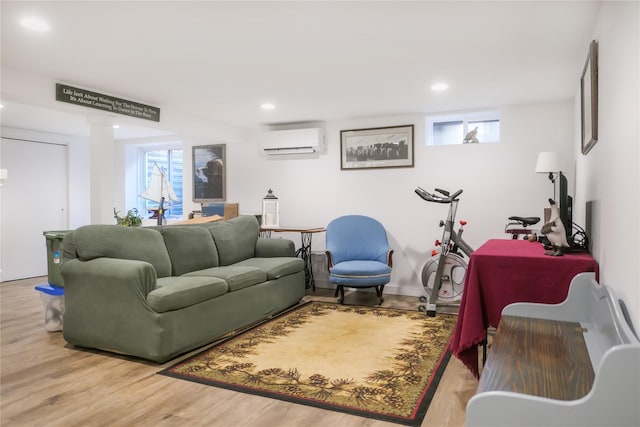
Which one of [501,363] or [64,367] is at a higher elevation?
[501,363]

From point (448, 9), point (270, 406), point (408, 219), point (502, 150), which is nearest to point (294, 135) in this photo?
point (408, 219)

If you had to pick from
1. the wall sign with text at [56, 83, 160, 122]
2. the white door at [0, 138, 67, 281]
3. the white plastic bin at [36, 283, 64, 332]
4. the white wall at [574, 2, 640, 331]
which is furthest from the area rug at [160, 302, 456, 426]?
the white door at [0, 138, 67, 281]

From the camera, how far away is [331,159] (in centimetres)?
602

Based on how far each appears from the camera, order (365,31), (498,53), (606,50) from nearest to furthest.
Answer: (606,50), (365,31), (498,53)

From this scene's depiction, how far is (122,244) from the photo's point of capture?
11.7 feet

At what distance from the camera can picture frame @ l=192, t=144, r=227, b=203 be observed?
6727mm

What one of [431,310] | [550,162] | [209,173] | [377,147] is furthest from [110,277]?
[550,162]

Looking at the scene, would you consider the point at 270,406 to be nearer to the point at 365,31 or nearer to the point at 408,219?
the point at 365,31

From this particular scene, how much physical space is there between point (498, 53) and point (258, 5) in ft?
6.14

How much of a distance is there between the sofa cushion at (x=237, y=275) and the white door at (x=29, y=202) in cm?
434

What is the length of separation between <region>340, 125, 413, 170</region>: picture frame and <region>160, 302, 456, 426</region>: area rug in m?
2.11

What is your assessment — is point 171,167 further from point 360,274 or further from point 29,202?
point 360,274

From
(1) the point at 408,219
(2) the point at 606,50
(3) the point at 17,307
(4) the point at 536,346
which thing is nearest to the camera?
(4) the point at 536,346

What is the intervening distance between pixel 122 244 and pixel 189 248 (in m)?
0.70
